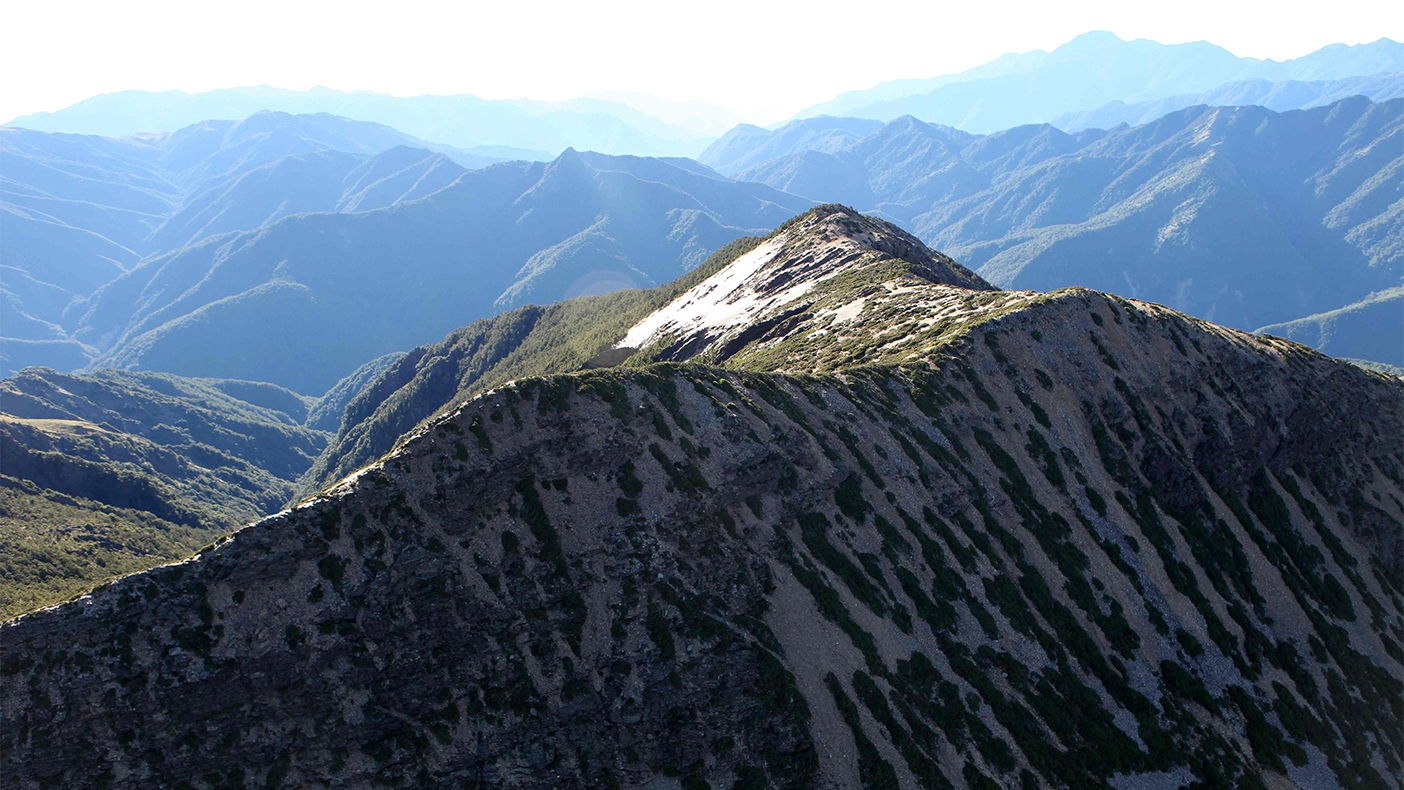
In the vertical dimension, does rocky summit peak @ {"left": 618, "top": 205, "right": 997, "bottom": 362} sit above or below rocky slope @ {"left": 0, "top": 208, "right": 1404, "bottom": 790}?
above

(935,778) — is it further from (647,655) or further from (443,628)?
(443,628)

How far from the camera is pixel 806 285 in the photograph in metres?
166

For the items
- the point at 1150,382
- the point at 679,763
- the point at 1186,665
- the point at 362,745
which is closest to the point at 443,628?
the point at 362,745

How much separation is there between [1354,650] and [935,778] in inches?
2861

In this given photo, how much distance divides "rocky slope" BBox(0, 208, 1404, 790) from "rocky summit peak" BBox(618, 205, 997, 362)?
36288mm

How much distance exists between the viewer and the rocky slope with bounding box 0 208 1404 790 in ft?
166

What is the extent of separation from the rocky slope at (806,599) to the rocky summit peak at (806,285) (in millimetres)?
36288

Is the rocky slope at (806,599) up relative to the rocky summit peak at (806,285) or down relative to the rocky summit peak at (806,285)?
down

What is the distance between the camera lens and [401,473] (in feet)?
191

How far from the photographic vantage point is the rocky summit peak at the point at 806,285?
142m

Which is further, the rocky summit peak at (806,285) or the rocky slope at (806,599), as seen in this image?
A: the rocky summit peak at (806,285)

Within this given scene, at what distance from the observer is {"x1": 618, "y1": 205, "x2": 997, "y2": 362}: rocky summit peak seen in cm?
14175

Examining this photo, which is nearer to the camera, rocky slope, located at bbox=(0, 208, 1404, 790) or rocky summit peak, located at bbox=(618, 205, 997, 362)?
rocky slope, located at bbox=(0, 208, 1404, 790)

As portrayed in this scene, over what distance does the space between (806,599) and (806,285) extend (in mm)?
110869
